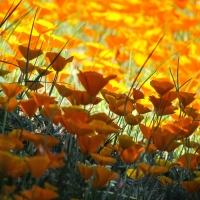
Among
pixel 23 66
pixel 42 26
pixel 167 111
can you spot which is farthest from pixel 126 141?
pixel 42 26

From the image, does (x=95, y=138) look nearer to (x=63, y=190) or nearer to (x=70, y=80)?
(x=63, y=190)

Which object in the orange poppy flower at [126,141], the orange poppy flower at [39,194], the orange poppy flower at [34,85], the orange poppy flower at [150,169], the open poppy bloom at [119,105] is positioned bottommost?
the orange poppy flower at [39,194]

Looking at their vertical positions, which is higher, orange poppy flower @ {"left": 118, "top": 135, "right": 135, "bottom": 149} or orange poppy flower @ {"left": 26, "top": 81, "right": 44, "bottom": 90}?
orange poppy flower @ {"left": 26, "top": 81, "right": 44, "bottom": 90}

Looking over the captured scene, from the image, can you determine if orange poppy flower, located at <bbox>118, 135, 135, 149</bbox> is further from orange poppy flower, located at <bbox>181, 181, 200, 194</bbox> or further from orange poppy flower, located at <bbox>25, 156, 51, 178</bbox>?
orange poppy flower, located at <bbox>25, 156, 51, 178</bbox>

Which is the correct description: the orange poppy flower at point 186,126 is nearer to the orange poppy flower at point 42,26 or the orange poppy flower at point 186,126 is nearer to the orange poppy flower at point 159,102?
the orange poppy flower at point 159,102

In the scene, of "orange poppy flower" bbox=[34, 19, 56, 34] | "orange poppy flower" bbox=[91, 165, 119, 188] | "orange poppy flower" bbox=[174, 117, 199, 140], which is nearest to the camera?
"orange poppy flower" bbox=[91, 165, 119, 188]

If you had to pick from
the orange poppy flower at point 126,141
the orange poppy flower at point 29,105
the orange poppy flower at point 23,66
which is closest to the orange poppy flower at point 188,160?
the orange poppy flower at point 126,141

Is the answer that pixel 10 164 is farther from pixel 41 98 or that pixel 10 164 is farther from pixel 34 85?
pixel 34 85

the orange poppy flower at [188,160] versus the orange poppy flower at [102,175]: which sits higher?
the orange poppy flower at [188,160]

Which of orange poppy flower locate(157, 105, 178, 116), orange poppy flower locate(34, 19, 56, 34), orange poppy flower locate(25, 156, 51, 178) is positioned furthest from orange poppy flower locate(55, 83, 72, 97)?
orange poppy flower locate(34, 19, 56, 34)

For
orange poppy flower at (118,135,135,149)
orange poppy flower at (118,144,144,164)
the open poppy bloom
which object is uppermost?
the open poppy bloom

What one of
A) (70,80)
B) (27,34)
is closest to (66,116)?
(27,34)
